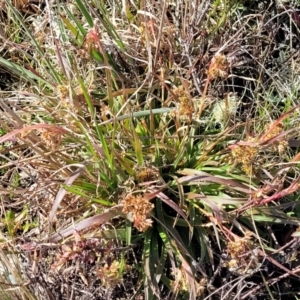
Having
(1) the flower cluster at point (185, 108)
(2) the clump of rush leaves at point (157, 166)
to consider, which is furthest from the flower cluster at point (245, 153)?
(1) the flower cluster at point (185, 108)

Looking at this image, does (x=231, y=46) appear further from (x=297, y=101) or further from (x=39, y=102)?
(x=39, y=102)

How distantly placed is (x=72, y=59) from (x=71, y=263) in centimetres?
60

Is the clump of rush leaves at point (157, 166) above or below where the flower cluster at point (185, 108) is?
below

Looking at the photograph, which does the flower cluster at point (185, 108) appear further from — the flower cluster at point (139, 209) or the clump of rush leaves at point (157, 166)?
the flower cluster at point (139, 209)

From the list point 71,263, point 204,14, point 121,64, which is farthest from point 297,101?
point 71,263

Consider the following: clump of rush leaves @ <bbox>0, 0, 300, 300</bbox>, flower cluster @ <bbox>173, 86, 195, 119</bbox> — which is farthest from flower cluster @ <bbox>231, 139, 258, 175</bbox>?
flower cluster @ <bbox>173, 86, 195, 119</bbox>

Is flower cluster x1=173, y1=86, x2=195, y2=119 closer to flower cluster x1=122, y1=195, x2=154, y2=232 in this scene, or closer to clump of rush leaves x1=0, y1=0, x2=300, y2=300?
clump of rush leaves x1=0, y1=0, x2=300, y2=300

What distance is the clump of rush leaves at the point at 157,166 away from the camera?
1.27m

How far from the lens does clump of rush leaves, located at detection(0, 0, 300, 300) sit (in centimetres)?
127

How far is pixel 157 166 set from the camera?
1425mm

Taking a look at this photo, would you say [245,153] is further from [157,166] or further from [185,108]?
[157,166]

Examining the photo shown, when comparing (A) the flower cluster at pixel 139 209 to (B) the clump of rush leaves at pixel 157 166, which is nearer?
(A) the flower cluster at pixel 139 209

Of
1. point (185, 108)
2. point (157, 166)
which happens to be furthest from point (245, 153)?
point (157, 166)

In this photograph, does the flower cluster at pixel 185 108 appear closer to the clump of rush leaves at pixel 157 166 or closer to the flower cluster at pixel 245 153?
the clump of rush leaves at pixel 157 166
